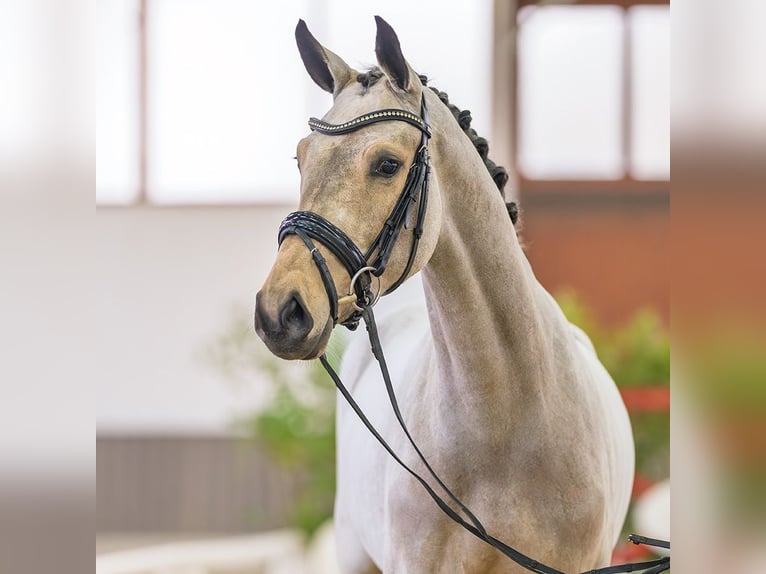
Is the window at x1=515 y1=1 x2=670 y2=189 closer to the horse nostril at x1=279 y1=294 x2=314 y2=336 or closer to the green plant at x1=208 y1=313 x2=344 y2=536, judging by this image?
the green plant at x1=208 y1=313 x2=344 y2=536

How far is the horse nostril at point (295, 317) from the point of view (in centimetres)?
98

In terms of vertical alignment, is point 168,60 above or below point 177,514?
above

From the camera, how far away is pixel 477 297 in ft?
4.04

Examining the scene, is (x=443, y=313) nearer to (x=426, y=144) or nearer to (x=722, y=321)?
(x=426, y=144)

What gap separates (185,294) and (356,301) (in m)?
4.28

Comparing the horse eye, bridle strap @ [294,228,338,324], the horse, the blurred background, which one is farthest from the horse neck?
the blurred background

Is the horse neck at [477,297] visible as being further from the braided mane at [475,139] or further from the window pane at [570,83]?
the window pane at [570,83]

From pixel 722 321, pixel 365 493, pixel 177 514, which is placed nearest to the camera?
pixel 722 321

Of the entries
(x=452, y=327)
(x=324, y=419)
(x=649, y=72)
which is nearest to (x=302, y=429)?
(x=324, y=419)

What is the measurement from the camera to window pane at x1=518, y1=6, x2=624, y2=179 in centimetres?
537

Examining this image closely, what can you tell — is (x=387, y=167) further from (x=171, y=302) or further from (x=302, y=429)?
(x=171, y=302)

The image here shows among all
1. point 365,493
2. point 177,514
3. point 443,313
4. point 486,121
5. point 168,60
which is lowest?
point 177,514

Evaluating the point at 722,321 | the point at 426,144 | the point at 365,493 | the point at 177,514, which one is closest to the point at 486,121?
the point at 177,514

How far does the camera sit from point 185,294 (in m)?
5.22
